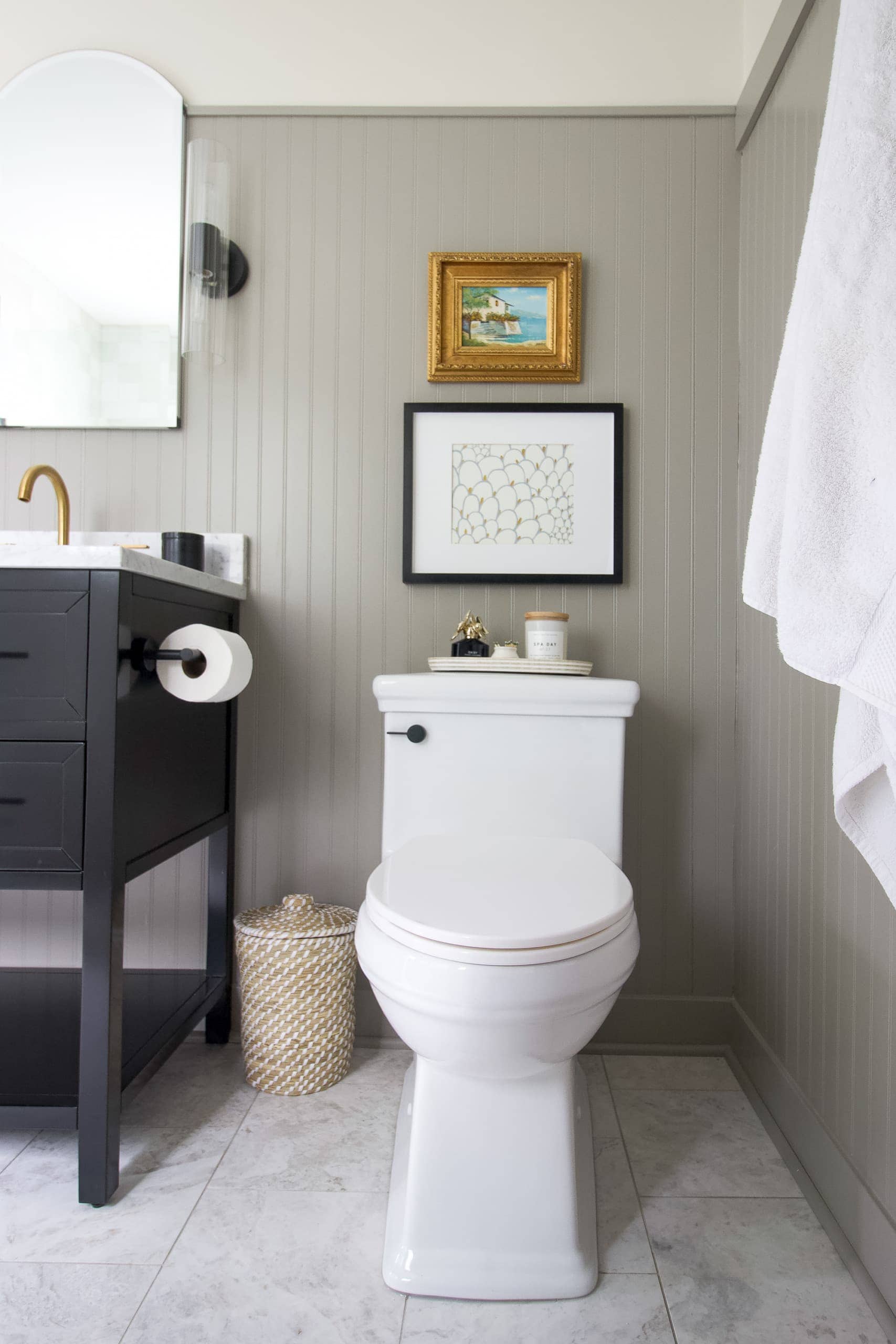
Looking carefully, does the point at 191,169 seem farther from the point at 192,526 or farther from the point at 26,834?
the point at 26,834

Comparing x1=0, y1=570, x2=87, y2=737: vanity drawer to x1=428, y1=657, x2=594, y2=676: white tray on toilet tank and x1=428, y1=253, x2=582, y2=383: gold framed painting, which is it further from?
x1=428, y1=253, x2=582, y2=383: gold framed painting

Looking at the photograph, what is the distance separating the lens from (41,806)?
1209mm

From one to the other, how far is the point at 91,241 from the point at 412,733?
1.27m

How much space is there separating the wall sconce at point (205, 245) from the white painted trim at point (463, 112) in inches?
3.5

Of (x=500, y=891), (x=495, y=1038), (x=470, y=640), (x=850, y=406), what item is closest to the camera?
(x=850, y=406)

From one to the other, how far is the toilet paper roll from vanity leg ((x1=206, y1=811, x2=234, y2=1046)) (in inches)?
19.4

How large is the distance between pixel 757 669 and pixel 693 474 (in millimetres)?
445

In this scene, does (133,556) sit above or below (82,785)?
above

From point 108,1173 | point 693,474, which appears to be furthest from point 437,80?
point 108,1173

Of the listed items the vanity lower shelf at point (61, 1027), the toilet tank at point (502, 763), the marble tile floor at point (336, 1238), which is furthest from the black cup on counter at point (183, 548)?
the marble tile floor at point (336, 1238)

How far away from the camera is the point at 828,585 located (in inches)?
31.8

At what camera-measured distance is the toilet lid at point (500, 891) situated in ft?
3.16

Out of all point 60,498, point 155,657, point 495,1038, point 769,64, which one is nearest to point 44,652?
point 155,657

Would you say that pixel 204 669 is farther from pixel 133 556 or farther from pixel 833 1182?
pixel 833 1182
